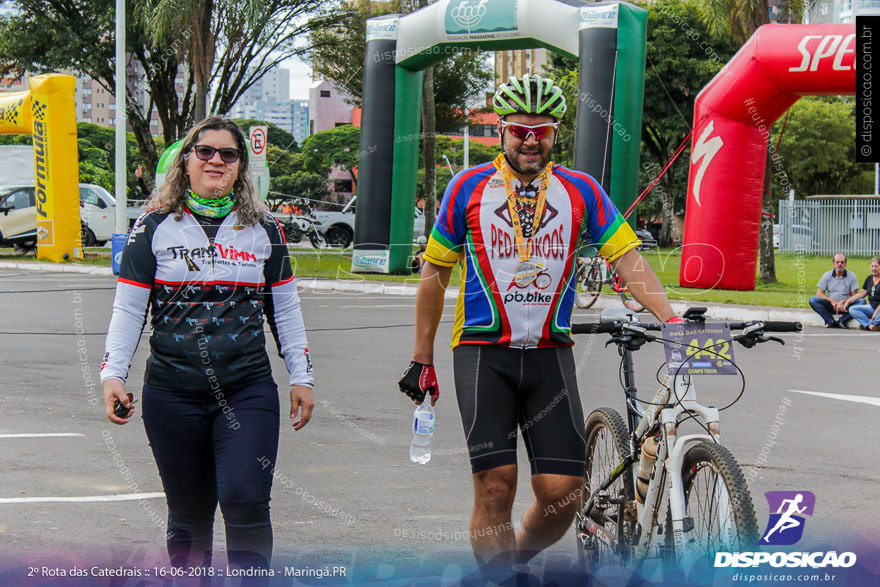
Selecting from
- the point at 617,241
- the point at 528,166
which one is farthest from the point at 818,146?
the point at 528,166

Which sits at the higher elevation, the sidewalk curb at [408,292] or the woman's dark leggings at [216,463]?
the woman's dark leggings at [216,463]

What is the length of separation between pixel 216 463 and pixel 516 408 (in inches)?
41.3

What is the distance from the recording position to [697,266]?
19844 mm

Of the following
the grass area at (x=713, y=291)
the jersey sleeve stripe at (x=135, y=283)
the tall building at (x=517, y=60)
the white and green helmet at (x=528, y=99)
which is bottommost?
the grass area at (x=713, y=291)

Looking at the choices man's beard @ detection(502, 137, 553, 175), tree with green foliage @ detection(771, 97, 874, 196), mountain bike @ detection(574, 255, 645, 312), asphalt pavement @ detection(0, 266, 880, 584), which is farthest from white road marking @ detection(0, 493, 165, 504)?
tree with green foliage @ detection(771, 97, 874, 196)

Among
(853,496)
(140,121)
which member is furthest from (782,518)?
(140,121)

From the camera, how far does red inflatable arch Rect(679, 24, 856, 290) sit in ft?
58.2

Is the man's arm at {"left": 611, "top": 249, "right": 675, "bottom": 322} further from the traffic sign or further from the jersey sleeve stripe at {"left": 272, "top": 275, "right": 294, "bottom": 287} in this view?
the traffic sign

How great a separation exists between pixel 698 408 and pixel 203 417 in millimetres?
1628

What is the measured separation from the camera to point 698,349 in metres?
3.77

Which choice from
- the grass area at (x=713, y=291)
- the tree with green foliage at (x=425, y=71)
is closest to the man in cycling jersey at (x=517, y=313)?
the grass area at (x=713, y=291)

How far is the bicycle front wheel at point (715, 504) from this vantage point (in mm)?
3395

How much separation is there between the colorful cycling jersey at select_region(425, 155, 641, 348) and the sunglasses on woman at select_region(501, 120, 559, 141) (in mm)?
143

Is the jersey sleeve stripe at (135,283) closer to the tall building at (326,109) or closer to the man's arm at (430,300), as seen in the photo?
the man's arm at (430,300)
